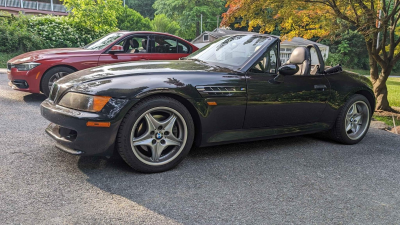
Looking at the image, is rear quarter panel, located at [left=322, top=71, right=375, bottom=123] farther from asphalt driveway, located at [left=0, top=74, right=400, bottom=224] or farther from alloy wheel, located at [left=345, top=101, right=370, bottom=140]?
asphalt driveway, located at [left=0, top=74, right=400, bottom=224]

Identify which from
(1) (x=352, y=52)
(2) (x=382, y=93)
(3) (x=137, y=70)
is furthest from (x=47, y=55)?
(1) (x=352, y=52)

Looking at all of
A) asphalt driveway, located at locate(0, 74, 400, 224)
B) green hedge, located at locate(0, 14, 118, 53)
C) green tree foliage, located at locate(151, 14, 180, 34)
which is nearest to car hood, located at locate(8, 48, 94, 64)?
asphalt driveway, located at locate(0, 74, 400, 224)

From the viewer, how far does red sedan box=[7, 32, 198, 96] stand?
6582mm

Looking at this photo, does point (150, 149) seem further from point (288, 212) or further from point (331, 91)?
point (331, 91)

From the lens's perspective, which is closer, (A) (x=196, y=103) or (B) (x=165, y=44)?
(A) (x=196, y=103)

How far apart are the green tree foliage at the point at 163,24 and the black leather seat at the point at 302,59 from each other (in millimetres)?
55787

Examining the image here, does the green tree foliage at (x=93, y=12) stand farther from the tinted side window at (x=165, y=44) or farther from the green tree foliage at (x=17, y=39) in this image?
the tinted side window at (x=165, y=44)

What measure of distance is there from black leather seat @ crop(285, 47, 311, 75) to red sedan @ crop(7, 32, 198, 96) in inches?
151

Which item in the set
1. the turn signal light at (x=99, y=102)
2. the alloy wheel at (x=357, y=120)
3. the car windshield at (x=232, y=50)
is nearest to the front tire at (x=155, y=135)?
the turn signal light at (x=99, y=102)

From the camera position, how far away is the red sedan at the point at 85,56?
6.58m

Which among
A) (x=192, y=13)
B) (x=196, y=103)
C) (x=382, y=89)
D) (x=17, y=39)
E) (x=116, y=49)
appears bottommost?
(x=382, y=89)

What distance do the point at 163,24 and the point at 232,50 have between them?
5711 centimetres

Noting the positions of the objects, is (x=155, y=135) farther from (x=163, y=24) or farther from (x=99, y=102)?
(x=163, y=24)

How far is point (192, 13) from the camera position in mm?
59656
